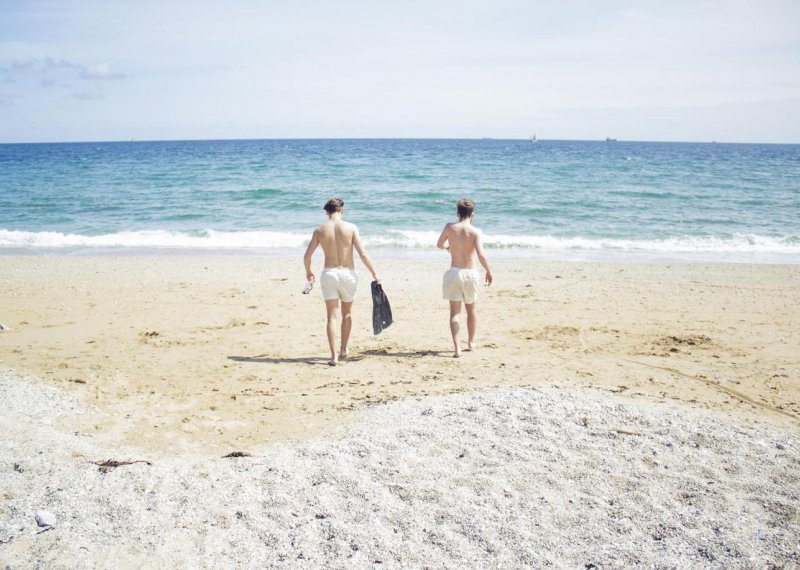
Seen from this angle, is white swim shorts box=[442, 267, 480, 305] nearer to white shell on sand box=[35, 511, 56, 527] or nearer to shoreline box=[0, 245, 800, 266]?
white shell on sand box=[35, 511, 56, 527]

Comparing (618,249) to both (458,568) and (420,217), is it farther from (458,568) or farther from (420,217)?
(458,568)

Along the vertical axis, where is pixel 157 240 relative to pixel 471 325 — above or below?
above

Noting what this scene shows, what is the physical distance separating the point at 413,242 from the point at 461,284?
29.9 ft

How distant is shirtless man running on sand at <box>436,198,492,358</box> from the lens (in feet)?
21.8

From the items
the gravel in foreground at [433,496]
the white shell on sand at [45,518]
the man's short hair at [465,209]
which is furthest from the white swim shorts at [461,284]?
the white shell on sand at [45,518]

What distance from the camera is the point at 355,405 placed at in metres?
5.45

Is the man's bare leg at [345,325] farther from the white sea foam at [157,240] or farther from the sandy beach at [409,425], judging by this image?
the white sea foam at [157,240]

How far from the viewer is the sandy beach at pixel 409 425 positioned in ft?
11.5

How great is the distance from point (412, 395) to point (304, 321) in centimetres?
312

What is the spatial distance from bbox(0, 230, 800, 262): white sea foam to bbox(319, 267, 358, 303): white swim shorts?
8.68 metres

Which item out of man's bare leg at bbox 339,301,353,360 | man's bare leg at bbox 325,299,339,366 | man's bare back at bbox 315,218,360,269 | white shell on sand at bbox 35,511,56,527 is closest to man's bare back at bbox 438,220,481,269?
man's bare back at bbox 315,218,360,269

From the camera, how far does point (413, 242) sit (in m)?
15.8

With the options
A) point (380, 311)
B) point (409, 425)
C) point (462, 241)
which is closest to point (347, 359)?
point (380, 311)

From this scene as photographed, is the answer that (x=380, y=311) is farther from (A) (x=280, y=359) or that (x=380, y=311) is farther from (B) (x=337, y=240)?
(A) (x=280, y=359)
